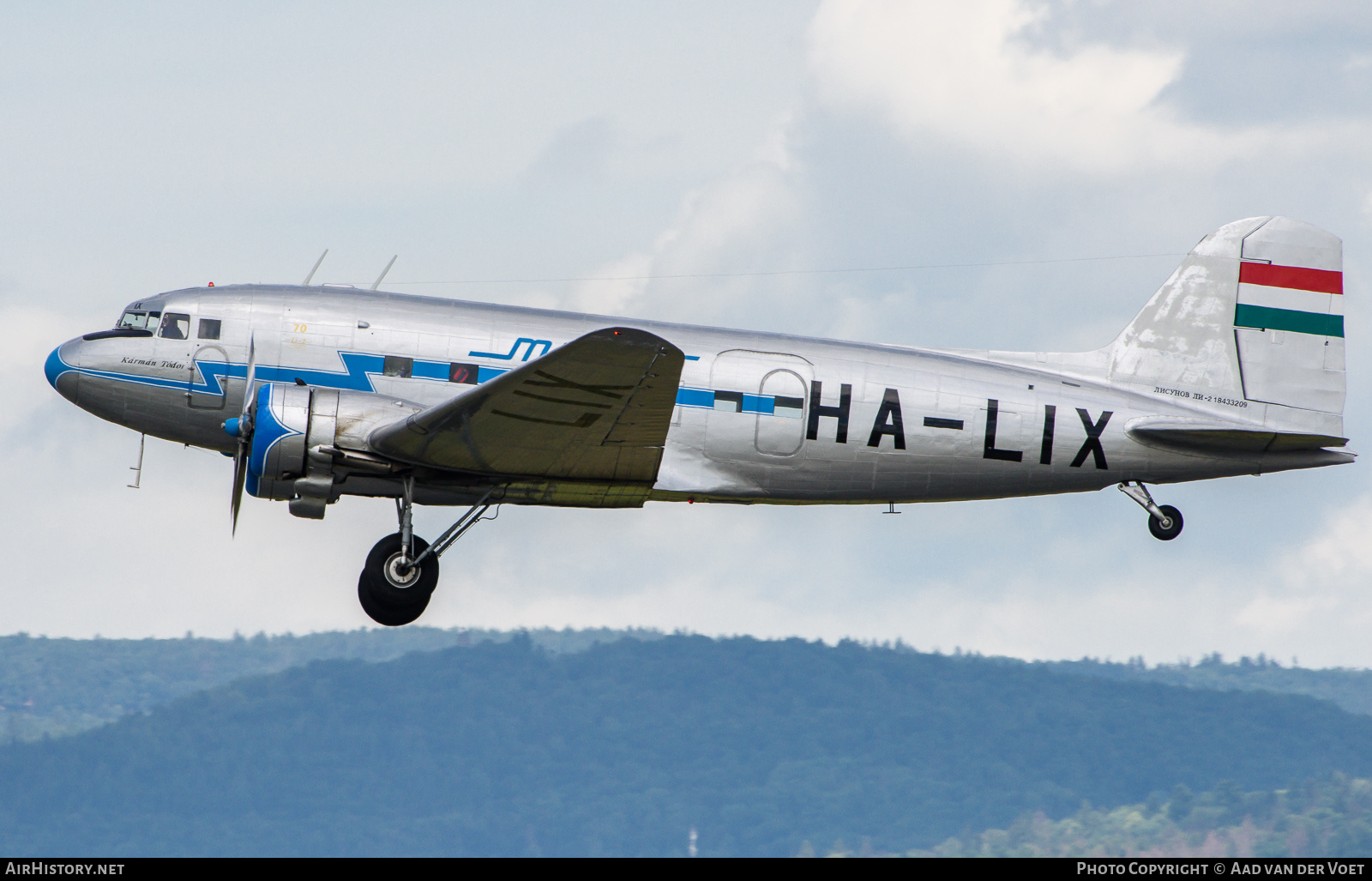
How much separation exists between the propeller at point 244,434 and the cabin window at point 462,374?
201cm

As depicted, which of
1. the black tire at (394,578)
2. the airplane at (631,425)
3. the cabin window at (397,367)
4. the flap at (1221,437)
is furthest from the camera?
the flap at (1221,437)

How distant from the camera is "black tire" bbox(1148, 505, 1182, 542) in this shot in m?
15.7

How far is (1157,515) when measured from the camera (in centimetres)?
1570

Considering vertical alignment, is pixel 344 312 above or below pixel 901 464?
above

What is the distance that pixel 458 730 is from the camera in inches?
5782

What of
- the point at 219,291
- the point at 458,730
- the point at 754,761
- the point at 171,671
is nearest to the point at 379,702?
the point at 458,730

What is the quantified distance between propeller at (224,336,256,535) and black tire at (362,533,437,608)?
151 cm

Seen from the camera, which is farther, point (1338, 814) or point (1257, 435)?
point (1338, 814)

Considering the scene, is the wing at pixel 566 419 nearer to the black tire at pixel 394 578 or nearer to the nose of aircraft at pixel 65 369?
the black tire at pixel 394 578

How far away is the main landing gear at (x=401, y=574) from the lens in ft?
45.6

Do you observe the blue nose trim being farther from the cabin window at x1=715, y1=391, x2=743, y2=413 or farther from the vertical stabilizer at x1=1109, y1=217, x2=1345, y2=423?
the vertical stabilizer at x1=1109, y1=217, x2=1345, y2=423

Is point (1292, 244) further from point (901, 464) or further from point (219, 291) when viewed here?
point (219, 291)

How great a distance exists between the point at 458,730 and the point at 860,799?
42635mm

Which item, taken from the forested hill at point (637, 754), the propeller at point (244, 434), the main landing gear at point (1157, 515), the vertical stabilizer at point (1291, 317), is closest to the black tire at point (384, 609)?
the propeller at point (244, 434)
